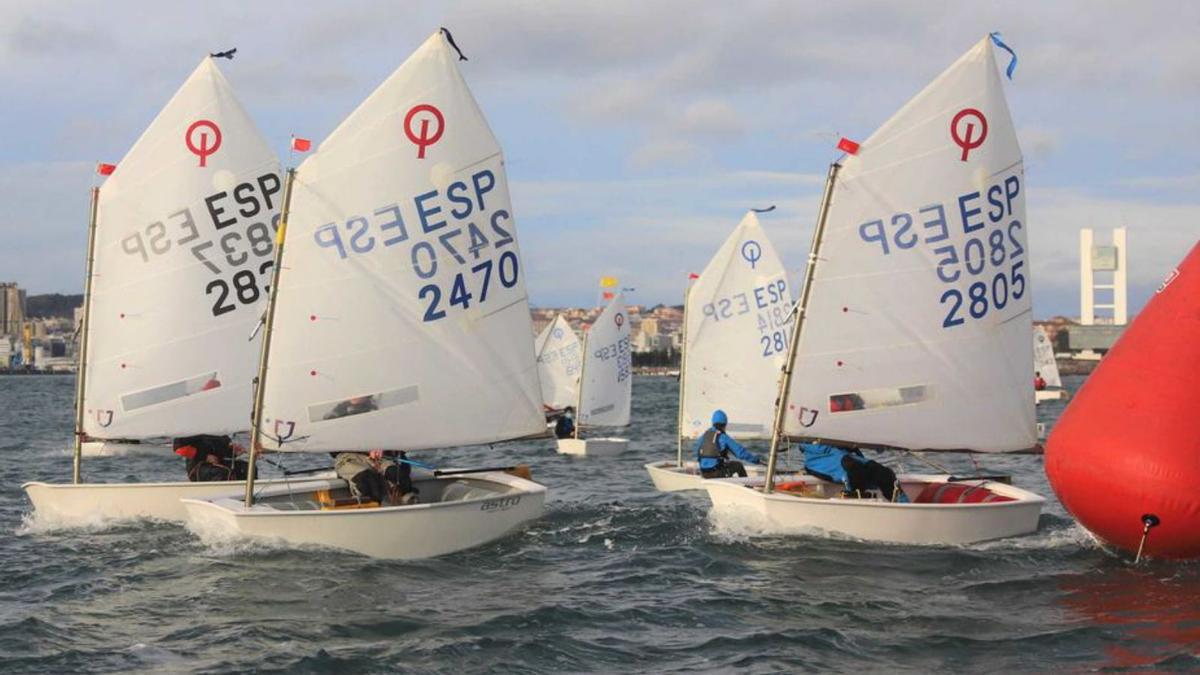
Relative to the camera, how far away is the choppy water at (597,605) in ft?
38.8

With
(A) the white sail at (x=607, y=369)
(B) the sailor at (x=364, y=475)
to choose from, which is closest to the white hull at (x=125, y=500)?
(B) the sailor at (x=364, y=475)

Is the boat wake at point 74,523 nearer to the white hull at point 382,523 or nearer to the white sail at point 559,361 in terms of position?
the white hull at point 382,523

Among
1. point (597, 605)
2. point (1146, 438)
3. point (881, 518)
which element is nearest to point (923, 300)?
point (881, 518)

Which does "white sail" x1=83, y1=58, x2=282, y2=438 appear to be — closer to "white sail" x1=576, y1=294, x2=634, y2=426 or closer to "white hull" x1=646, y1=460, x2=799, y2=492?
"white hull" x1=646, y1=460, x2=799, y2=492

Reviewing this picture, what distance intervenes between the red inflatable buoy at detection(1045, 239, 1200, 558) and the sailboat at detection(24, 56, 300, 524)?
1147cm

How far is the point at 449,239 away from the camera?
1692 centimetres

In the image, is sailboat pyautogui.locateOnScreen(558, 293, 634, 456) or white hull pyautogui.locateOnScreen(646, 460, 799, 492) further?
sailboat pyautogui.locateOnScreen(558, 293, 634, 456)

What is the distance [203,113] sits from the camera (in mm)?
20500

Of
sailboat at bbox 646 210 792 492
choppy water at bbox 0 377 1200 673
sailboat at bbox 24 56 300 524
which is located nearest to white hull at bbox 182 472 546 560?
choppy water at bbox 0 377 1200 673

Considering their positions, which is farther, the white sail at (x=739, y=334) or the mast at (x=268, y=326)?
the white sail at (x=739, y=334)

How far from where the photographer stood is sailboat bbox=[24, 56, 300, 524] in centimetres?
1991

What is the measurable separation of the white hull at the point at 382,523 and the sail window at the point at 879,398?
12.5 feet

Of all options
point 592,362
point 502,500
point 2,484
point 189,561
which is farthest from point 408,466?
point 592,362

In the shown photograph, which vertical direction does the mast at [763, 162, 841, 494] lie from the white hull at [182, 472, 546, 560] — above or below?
above
